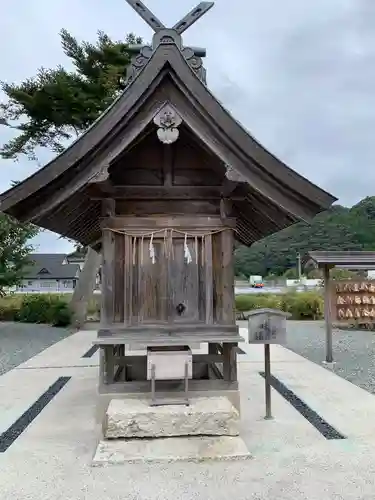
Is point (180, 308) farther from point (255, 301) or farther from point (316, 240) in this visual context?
point (316, 240)

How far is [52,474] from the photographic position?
335 centimetres

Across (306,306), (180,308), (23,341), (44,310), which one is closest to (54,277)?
(44,310)

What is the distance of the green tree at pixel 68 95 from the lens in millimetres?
14055

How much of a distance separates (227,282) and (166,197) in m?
1.04

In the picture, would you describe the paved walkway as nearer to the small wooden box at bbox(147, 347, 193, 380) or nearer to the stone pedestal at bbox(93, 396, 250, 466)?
the stone pedestal at bbox(93, 396, 250, 466)

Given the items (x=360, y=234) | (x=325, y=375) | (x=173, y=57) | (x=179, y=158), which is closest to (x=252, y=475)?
(x=179, y=158)

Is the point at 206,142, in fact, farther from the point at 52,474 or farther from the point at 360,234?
the point at 360,234

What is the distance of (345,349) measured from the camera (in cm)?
1035

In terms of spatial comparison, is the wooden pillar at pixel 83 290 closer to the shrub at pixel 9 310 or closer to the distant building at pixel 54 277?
the shrub at pixel 9 310

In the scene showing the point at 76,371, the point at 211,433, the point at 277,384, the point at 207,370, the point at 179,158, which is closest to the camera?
the point at 211,433

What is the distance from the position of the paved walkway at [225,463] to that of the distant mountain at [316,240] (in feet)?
138

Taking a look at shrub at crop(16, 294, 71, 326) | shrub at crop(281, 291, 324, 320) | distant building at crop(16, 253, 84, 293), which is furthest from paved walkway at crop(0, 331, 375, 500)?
distant building at crop(16, 253, 84, 293)

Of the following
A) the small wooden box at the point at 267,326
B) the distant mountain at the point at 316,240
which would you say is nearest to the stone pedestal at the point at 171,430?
the small wooden box at the point at 267,326

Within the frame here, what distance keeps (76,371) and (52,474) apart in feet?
15.3
